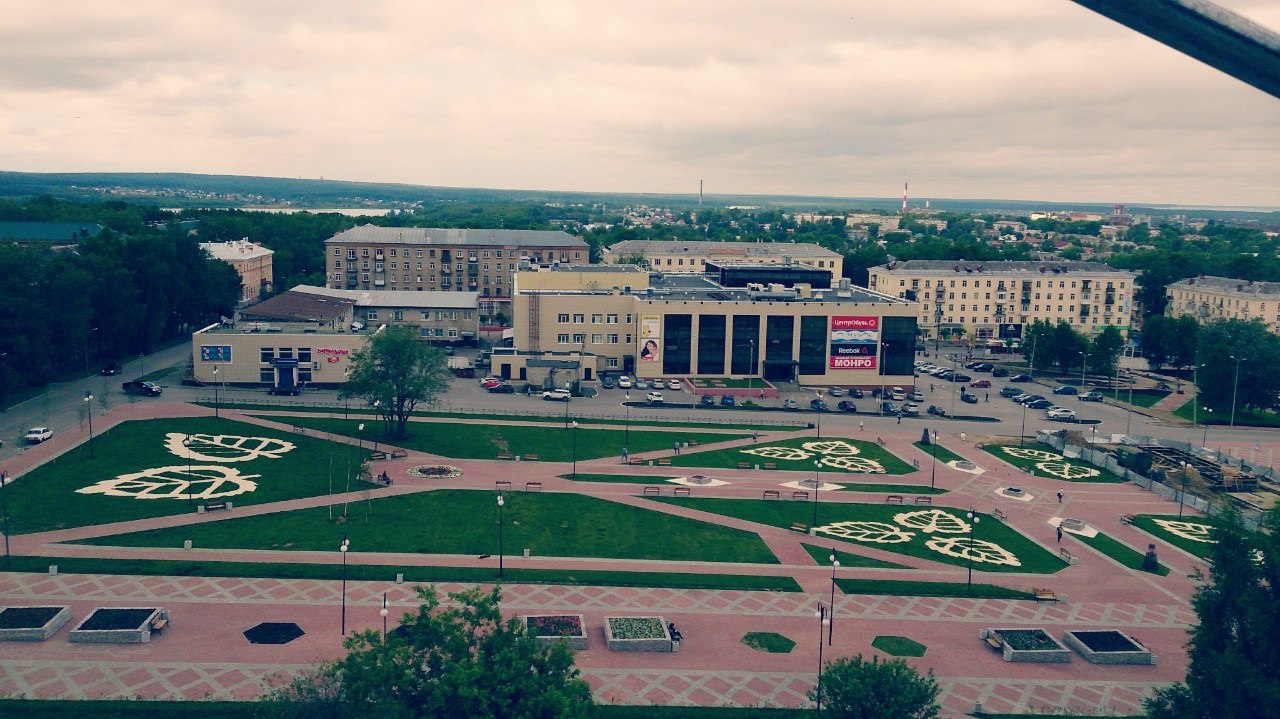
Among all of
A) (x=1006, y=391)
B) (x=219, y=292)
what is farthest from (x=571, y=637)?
(x=219, y=292)

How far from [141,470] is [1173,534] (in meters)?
70.1

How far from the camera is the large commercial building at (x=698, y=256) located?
16250cm

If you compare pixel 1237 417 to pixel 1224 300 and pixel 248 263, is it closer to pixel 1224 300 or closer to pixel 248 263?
pixel 1224 300

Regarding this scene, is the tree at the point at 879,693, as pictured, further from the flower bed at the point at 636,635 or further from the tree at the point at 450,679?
the flower bed at the point at 636,635

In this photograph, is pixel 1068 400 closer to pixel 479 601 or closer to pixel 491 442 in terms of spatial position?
pixel 491 442

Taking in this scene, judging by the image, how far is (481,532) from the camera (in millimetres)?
52594

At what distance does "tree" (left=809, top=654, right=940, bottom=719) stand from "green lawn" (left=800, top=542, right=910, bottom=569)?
68.7ft

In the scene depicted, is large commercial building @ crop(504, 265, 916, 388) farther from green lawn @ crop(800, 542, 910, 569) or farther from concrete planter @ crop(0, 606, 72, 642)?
concrete planter @ crop(0, 606, 72, 642)

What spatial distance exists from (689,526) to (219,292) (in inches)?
3508

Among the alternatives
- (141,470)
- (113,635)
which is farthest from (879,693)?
(141,470)

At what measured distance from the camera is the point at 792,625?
140ft

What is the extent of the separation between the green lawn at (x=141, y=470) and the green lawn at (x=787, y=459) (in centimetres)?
2573

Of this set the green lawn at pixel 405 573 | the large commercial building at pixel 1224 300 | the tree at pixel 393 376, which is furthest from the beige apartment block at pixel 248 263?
the large commercial building at pixel 1224 300

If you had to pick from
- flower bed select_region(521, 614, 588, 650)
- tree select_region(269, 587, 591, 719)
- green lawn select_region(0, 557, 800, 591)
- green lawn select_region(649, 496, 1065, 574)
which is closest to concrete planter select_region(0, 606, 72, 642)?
green lawn select_region(0, 557, 800, 591)
